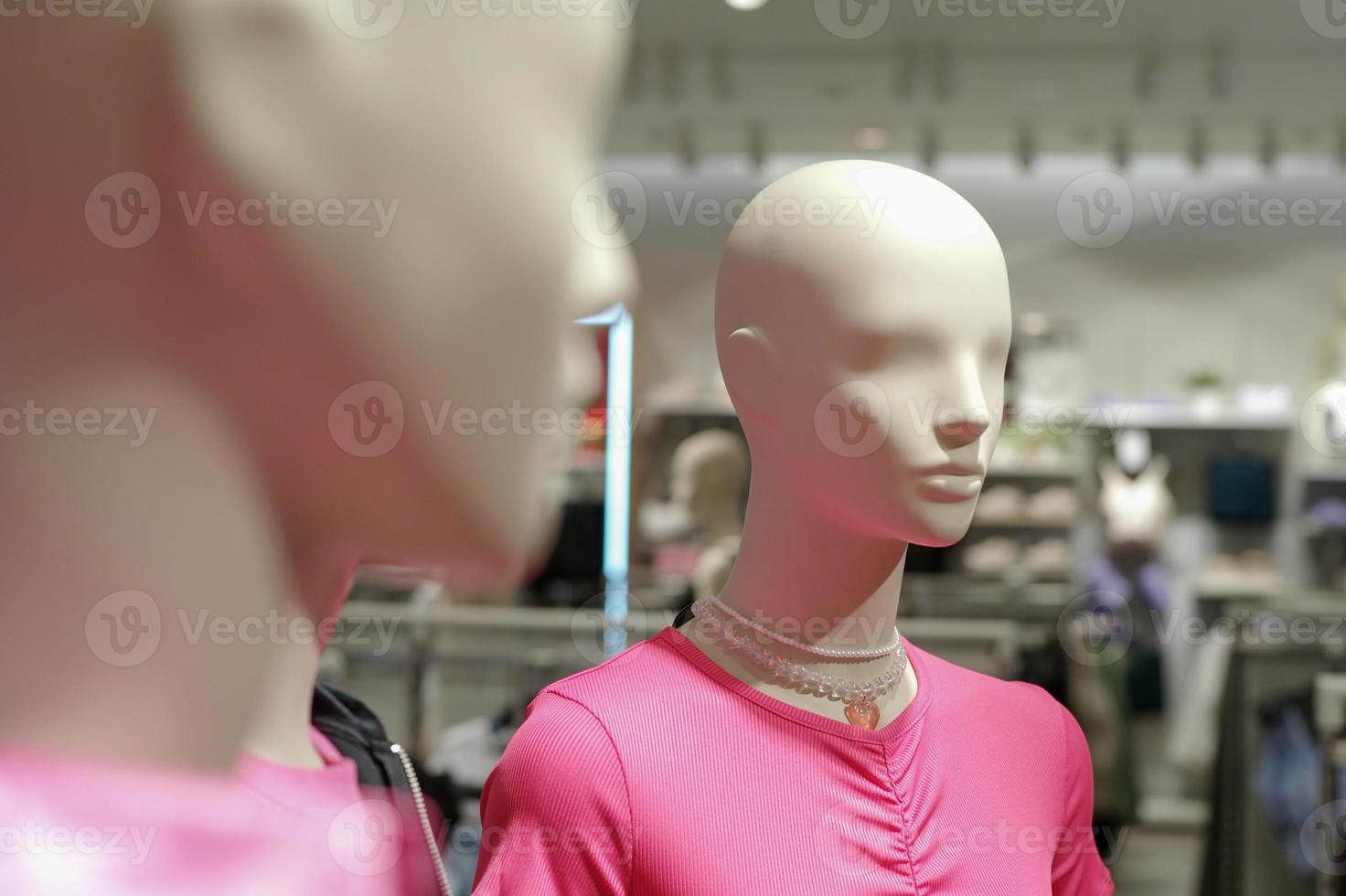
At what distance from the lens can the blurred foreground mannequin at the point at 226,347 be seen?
583 mm

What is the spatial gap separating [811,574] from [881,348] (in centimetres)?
22

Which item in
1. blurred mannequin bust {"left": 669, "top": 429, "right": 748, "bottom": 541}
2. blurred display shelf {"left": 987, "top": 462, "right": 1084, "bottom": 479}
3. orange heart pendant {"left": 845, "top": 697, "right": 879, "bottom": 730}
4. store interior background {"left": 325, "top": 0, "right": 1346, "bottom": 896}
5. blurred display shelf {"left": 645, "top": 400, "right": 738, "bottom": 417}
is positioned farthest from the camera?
blurred display shelf {"left": 987, "top": 462, "right": 1084, "bottom": 479}

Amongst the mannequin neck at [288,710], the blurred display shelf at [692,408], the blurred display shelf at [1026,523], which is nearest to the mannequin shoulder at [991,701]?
the mannequin neck at [288,710]

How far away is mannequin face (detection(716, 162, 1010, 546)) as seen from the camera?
1097mm

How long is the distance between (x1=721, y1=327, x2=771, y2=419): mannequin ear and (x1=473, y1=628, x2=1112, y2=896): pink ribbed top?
0.23 m

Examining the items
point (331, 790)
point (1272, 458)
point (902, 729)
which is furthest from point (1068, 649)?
point (331, 790)

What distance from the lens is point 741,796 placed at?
3.45ft

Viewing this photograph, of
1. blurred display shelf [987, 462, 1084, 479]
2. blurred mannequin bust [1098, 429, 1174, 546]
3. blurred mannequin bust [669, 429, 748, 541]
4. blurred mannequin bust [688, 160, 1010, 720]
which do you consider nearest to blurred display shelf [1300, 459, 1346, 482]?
blurred mannequin bust [1098, 429, 1174, 546]

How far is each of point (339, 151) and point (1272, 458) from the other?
706 cm

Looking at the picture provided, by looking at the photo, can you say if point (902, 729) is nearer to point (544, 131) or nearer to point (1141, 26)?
point (544, 131)

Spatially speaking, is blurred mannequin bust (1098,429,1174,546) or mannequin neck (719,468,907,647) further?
blurred mannequin bust (1098,429,1174,546)

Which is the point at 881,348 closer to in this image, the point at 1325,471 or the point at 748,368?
the point at 748,368

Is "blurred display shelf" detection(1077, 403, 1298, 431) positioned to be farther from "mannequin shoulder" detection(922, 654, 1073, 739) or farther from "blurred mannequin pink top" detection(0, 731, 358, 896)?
"blurred mannequin pink top" detection(0, 731, 358, 896)

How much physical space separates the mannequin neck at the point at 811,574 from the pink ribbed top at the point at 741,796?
0.26 feet
